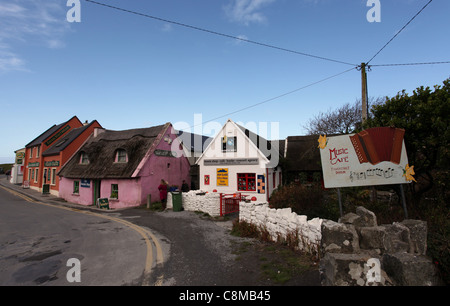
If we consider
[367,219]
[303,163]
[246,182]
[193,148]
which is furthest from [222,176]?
[193,148]

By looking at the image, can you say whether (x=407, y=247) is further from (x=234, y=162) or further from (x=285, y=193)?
(x=234, y=162)

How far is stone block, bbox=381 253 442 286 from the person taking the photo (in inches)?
123

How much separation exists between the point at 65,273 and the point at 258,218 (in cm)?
588

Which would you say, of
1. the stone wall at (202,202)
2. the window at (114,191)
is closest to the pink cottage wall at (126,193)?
the window at (114,191)

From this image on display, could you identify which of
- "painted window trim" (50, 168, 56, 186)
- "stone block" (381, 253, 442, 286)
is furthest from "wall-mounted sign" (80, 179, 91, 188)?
"stone block" (381, 253, 442, 286)

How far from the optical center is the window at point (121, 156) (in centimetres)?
1903

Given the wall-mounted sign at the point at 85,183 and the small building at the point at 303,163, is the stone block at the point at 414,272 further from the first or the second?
the wall-mounted sign at the point at 85,183

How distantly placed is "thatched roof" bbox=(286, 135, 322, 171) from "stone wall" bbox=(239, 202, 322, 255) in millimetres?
15513

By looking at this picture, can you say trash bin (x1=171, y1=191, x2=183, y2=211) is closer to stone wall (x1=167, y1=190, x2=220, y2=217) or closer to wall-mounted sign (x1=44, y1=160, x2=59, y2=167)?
stone wall (x1=167, y1=190, x2=220, y2=217)

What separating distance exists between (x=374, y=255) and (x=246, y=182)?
543 inches

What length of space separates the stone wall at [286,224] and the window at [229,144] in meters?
9.72

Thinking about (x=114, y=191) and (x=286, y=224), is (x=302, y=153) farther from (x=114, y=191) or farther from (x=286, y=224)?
(x=286, y=224)
